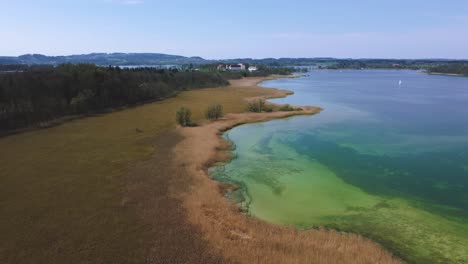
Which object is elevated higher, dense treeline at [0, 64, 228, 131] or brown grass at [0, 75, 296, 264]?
dense treeline at [0, 64, 228, 131]

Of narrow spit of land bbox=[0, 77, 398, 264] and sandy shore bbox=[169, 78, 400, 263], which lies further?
narrow spit of land bbox=[0, 77, 398, 264]

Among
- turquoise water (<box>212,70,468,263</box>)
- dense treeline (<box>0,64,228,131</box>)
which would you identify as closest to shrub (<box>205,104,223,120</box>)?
turquoise water (<box>212,70,468,263</box>)

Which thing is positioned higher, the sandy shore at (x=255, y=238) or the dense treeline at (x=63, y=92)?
the dense treeline at (x=63, y=92)

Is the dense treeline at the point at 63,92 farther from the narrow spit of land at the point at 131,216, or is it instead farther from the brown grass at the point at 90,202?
the narrow spit of land at the point at 131,216

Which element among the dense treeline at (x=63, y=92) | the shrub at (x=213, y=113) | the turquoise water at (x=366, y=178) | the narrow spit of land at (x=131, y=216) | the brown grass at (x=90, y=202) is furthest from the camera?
the shrub at (x=213, y=113)

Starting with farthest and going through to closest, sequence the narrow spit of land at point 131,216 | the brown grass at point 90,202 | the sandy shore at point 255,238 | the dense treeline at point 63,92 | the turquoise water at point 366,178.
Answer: the dense treeline at point 63,92, the turquoise water at point 366,178, the brown grass at point 90,202, the narrow spit of land at point 131,216, the sandy shore at point 255,238

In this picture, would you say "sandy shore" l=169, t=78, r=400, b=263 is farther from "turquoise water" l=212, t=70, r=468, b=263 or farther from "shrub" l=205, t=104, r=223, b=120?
"shrub" l=205, t=104, r=223, b=120

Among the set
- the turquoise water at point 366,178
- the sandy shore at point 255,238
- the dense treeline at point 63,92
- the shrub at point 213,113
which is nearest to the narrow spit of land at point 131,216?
the sandy shore at point 255,238
